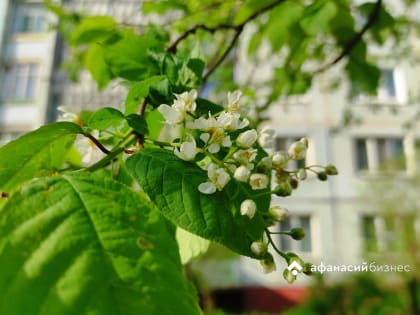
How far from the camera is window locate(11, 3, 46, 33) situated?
9.19 m

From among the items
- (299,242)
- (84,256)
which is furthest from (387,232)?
(84,256)

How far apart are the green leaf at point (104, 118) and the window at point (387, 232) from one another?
6860 mm

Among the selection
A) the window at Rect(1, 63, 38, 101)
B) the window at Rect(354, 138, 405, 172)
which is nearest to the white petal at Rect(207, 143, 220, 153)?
the window at Rect(354, 138, 405, 172)

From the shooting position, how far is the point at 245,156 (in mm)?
413

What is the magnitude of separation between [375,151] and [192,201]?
28.6ft

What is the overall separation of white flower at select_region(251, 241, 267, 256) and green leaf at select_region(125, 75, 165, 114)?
0.19 m

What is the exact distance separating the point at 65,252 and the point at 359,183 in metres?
8.47

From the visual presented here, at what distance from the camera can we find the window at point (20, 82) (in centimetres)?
888

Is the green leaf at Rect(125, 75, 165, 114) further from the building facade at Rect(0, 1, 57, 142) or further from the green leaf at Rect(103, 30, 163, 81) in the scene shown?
the building facade at Rect(0, 1, 57, 142)

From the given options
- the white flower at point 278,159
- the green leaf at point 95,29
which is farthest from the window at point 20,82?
the white flower at point 278,159

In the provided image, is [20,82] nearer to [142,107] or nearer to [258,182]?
[142,107]

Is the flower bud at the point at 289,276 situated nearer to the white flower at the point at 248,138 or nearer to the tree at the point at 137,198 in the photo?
the tree at the point at 137,198

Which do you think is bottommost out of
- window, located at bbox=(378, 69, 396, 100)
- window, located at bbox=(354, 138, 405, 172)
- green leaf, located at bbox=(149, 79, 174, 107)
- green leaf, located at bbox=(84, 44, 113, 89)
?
green leaf, located at bbox=(149, 79, 174, 107)

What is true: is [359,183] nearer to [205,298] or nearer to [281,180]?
[205,298]
